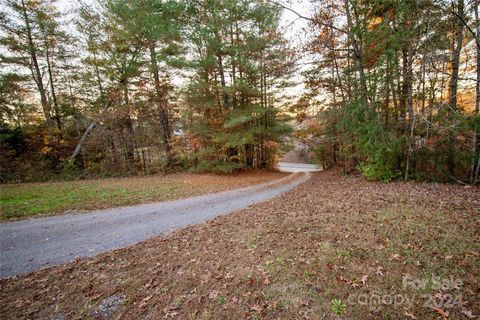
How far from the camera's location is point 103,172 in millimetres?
16172

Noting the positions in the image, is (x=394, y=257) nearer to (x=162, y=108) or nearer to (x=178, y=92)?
(x=178, y=92)

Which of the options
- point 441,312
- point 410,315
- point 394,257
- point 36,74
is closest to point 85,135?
point 36,74

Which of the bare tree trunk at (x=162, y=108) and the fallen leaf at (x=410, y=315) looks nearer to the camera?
the fallen leaf at (x=410, y=315)

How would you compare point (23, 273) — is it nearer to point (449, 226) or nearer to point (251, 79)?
point (449, 226)

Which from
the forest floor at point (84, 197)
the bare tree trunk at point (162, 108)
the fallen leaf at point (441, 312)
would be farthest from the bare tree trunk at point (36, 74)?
the fallen leaf at point (441, 312)

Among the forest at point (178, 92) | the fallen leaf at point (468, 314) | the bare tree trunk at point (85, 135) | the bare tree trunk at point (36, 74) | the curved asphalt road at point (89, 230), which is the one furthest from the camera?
the bare tree trunk at point (85, 135)

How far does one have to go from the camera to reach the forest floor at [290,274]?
2.64 meters

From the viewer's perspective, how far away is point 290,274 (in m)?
3.23

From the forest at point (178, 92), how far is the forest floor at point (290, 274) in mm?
5016

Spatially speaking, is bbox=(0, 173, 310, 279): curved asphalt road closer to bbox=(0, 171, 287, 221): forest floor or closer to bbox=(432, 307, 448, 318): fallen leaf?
bbox=(0, 171, 287, 221): forest floor

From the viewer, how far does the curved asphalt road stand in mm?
4609

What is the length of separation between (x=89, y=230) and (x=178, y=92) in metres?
11.6

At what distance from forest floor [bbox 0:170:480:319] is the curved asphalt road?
0.59 m

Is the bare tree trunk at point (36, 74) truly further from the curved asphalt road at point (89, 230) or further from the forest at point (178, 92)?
the curved asphalt road at point (89, 230)
